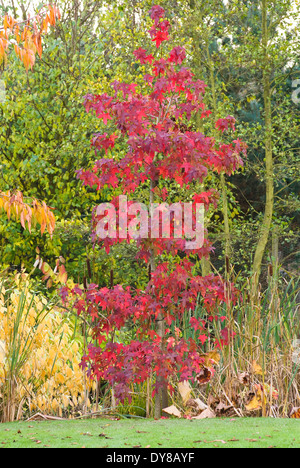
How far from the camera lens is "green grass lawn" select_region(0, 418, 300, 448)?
316cm

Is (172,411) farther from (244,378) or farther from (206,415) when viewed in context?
(244,378)

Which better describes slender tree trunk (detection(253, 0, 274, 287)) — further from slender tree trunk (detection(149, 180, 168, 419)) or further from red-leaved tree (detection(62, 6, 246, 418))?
red-leaved tree (detection(62, 6, 246, 418))

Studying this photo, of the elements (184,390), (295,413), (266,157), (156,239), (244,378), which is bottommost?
(295,413)

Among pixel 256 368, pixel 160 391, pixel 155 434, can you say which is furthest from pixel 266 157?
pixel 155 434

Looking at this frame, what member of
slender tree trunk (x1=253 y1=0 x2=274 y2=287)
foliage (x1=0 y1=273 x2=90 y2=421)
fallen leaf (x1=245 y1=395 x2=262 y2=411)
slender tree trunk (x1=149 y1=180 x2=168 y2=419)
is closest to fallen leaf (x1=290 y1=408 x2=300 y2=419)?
fallen leaf (x1=245 y1=395 x2=262 y2=411)

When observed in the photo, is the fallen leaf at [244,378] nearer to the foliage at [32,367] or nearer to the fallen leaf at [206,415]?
the fallen leaf at [206,415]

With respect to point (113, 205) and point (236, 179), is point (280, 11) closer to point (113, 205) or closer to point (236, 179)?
point (236, 179)

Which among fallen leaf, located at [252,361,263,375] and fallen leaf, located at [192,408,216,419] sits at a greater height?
fallen leaf, located at [252,361,263,375]

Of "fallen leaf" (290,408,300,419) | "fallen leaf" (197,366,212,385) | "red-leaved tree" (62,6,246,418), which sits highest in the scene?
"red-leaved tree" (62,6,246,418)

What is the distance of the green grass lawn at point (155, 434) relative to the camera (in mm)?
3162

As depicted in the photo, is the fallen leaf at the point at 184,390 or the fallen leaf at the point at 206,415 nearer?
the fallen leaf at the point at 206,415


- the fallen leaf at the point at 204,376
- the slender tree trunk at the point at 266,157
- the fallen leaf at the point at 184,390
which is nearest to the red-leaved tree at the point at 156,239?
the fallen leaf at the point at 184,390

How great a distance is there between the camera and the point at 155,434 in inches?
132

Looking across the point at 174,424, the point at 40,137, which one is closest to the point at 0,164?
the point at 40,137
